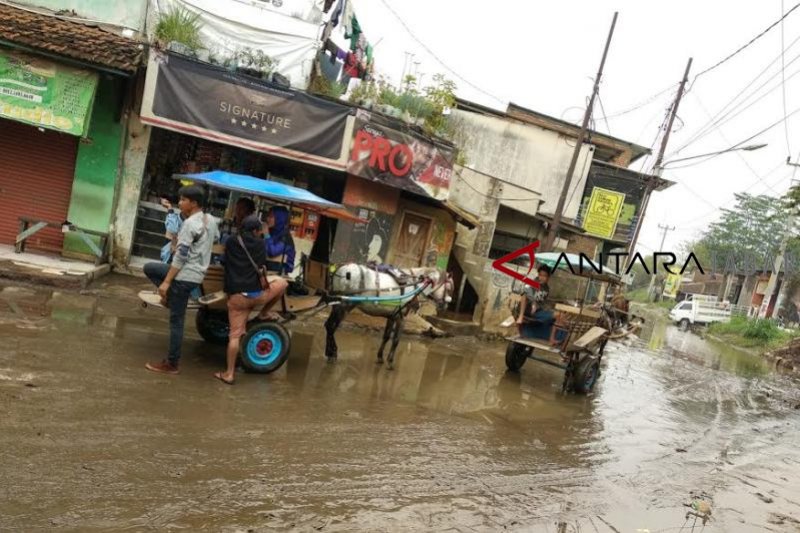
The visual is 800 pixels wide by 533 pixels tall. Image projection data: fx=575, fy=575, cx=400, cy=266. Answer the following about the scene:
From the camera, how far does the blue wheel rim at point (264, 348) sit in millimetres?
6891

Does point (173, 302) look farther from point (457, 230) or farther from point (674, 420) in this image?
point (457, 230)

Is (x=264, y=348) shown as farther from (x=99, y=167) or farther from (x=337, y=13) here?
(x=337, y=13)

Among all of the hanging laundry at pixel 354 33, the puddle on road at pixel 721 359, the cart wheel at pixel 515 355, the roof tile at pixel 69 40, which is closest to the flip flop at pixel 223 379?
the cart wheel at pixel 515 355

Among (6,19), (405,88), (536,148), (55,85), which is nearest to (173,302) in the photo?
(55,85)

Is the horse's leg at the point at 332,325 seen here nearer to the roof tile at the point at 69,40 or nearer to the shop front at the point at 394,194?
the shop front at the point at 394,194

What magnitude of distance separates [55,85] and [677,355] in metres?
20.7

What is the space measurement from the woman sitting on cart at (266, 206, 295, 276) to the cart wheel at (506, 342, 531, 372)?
5133mm

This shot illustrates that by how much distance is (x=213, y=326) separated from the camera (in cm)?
789

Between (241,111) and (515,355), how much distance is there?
24.0ft

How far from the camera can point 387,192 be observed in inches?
555

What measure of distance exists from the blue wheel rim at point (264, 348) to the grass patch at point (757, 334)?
28645 mm

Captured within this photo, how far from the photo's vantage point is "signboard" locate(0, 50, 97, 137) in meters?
10.2

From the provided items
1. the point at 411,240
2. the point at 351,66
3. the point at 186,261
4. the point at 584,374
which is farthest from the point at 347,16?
the point at 186,261

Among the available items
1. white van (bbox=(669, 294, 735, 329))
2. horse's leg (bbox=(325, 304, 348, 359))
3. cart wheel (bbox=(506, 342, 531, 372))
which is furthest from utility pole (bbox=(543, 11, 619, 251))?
white van (bbox=(669, 294, 735, 329))
